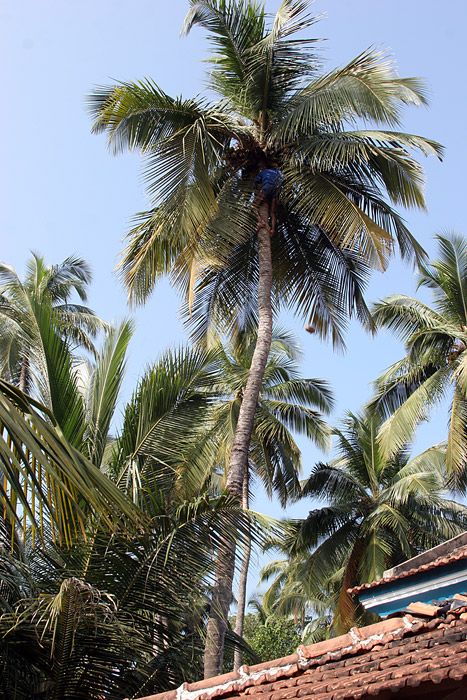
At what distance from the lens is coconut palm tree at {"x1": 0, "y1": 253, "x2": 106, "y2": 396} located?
9.04 metres

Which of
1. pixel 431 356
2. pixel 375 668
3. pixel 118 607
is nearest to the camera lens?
pixel 375 668

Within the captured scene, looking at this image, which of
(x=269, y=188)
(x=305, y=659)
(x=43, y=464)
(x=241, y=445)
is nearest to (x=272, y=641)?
(x=241, y=445)

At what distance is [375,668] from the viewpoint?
4855 millimetres

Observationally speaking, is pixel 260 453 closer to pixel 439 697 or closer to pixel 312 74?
pixel 312 74

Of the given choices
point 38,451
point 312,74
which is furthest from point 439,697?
point 312,74

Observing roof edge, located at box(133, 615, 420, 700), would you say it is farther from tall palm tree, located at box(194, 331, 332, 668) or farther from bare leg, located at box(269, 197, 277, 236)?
tall palm tree, located at box(194, 331, 332, 668)

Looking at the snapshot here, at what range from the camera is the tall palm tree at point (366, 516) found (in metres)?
21.0

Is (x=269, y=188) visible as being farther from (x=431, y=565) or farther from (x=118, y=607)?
(x=118, y=607)

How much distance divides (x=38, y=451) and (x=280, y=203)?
1187 cm

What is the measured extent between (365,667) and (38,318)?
5.33 meters

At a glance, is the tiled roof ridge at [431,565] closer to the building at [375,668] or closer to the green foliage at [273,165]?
the building at [375,668]

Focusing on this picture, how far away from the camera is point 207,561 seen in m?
8.23

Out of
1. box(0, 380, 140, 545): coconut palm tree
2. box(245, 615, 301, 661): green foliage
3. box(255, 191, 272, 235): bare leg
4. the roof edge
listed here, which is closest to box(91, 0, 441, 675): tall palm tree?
box(255, 191, 272, 235): bare leg

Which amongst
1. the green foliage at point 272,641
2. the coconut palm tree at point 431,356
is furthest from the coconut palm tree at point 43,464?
the green foliage at point 272,641
